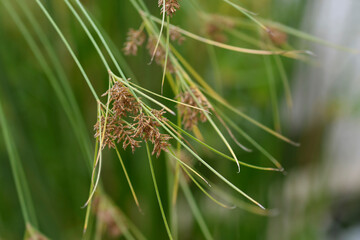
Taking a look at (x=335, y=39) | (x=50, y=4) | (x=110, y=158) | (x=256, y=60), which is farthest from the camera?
(x=335, y=39)

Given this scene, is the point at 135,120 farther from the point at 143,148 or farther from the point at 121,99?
the point at 143,148

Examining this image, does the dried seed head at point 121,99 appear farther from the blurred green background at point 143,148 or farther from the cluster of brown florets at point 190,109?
the blurred green background at point 143,148

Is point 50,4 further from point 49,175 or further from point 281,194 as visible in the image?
point 281,194

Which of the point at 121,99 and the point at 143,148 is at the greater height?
the point at 121,99

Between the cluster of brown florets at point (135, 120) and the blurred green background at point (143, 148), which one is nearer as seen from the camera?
the cluster of brown florets at point (135, 120)

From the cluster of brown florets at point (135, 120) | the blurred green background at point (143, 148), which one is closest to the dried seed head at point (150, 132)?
the cluster of brown florets at point (135, 120)

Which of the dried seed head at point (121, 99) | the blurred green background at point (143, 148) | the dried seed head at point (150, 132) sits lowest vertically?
the blurred green background at point (143, 148)

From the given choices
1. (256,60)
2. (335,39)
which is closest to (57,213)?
(256,60)

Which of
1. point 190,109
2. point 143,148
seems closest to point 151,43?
point 190,109
